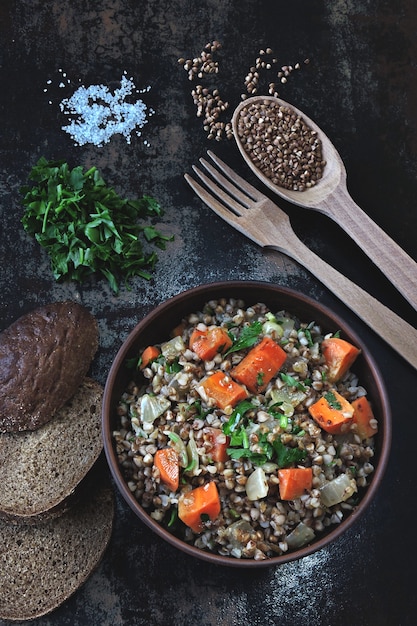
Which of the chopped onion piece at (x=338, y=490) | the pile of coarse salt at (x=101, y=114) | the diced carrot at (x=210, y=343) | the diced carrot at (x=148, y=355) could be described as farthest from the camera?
the pile of coarse salt at (x=101, y=114)

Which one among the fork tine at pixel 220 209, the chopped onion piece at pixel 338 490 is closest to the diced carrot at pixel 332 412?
the chopped onion piece at pixel 338 490

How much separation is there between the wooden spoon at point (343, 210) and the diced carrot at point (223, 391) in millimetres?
1203

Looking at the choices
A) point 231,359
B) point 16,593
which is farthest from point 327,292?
point 16,593

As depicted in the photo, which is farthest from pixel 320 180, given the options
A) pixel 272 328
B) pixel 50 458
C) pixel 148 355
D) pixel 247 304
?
pixel 50 458

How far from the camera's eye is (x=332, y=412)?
3.18 m

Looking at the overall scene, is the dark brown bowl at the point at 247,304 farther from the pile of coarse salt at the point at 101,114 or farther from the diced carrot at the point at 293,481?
the pile of coarse salt at the point at 101,114

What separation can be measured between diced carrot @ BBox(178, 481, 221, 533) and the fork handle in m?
1.30

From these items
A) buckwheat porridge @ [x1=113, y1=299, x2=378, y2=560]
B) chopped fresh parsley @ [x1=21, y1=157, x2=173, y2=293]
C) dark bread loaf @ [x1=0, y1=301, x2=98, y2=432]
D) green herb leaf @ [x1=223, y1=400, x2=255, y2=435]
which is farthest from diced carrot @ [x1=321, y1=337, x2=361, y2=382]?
dark bread loaf @ [x1=0, y1=301, x2=98, y2=432]

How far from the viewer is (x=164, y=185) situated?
4086mm

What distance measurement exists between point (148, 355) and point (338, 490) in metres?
1.03

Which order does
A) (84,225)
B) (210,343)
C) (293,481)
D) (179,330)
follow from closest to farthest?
1. (293,481)
2. (210,343)
3. (179,330)
4. (84,225)

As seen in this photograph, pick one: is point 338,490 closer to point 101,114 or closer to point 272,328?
point 272,328

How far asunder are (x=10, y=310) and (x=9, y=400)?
1.81 feet

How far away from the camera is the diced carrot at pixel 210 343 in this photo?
3.28m
